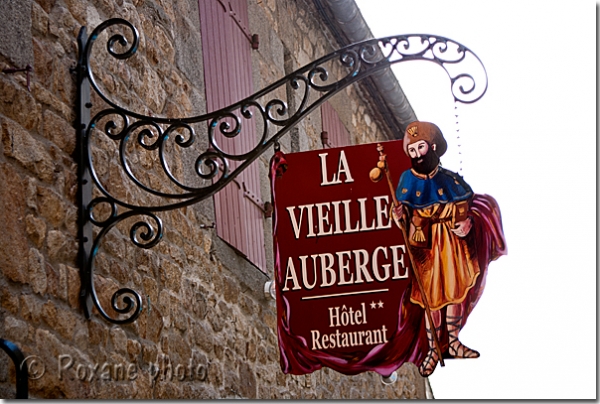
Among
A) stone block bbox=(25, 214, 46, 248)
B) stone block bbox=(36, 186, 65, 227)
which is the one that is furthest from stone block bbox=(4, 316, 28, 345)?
stone block bbox=(36, 186, 65, 227)

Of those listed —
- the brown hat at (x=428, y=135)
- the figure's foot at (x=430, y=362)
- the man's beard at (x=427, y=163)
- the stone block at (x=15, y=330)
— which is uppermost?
the brown hat at (x=428, y=135)

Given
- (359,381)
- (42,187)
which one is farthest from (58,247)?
(359,381)

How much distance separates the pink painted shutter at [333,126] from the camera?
8.64 m

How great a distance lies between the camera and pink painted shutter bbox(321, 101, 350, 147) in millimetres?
8640

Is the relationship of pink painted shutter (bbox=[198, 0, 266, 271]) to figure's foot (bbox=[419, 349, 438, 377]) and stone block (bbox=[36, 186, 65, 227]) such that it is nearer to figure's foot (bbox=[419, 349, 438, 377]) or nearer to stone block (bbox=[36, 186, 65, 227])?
figure's foot (bbox=[419, 349, 438, 377])

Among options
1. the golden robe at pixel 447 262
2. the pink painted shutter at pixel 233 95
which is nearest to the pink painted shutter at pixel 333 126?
the pink painted shutter at pixel 233 95

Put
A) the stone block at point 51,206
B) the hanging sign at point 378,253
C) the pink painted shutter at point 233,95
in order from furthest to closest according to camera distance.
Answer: the pink painted shutter at point 233,95
the hanging sign at point 378,253
the stone block at point 51,206

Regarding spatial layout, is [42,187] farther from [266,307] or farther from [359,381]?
[359,381]

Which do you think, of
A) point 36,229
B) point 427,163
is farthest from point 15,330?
point 427,163

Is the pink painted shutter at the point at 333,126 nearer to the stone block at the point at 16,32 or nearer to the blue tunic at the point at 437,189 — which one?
the blue tunic at the point at 437,189

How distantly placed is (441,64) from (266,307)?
8.93ft

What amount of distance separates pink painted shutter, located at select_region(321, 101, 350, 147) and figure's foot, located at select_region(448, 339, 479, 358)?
4.39 meters

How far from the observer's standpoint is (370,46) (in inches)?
171

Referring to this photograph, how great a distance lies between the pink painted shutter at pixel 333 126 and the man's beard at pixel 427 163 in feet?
13.1
